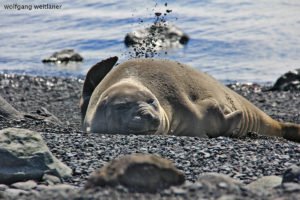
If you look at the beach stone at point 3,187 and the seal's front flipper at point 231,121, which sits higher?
the beach stone at point 3,187

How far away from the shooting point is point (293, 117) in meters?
12.7

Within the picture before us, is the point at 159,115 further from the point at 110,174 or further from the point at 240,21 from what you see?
the point at 240,21

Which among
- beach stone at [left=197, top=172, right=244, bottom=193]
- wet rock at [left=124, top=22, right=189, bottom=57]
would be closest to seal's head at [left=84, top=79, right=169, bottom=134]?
beach stone at [left=197, top=172, right=244, bottom=193]

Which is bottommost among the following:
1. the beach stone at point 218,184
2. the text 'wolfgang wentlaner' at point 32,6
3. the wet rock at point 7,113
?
the wet rock at point 7,113

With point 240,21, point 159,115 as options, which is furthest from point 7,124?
point 240,21

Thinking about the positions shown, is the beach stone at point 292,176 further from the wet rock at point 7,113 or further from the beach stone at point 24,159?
the wet rock at point 7,113

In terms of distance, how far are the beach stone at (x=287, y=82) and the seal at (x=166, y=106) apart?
18.1 feet

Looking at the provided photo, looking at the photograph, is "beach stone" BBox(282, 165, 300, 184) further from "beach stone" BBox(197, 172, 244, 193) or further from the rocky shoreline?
"beach stone" BBox(197, 172, 244, 193)

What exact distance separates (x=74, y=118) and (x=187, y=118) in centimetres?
338

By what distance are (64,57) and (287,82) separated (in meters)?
6.27

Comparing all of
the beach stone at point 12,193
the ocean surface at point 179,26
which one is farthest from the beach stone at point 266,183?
the ocean surface at point 179,26

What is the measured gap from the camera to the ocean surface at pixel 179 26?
18859 millimetres

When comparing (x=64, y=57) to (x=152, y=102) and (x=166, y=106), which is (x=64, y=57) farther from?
(x=152, y=102)

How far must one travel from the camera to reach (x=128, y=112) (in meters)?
8.74
